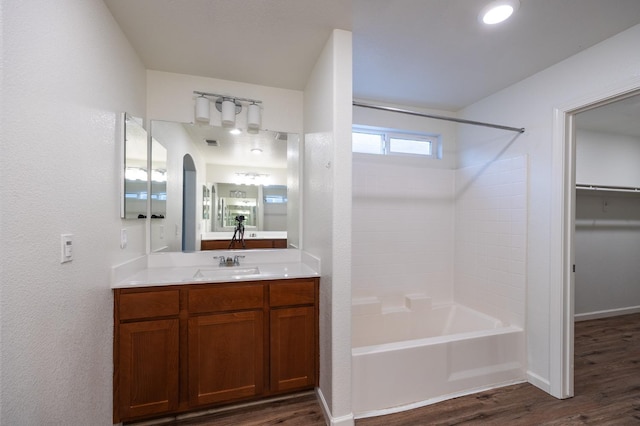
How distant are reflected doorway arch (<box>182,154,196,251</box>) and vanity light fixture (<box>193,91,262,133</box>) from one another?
1.43ft

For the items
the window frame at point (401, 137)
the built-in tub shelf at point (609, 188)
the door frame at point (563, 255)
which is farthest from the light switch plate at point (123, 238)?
the built-in tub shelf at point (609, 188)

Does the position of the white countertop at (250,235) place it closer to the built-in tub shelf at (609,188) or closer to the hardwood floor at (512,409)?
the hardwood floor at (512,409)

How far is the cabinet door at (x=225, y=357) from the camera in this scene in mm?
1712

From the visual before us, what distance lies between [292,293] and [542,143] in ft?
7.57

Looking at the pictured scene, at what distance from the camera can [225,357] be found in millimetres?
1760

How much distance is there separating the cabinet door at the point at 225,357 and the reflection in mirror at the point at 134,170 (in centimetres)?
88

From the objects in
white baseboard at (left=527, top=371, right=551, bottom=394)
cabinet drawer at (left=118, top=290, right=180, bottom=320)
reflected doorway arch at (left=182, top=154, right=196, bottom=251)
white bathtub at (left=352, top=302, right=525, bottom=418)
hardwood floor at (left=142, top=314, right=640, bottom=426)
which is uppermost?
reflected doorway arch at (left=182, top=154, right=196, bottom=251)

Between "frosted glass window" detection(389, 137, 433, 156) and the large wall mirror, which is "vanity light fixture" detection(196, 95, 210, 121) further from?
"frosted glass window" detection(389, 137, 433, 156)

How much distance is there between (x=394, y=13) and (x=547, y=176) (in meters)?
1.69

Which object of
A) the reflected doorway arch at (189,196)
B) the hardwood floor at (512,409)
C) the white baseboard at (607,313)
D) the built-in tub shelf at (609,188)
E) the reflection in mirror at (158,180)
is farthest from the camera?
the white baseboard at (607,313)

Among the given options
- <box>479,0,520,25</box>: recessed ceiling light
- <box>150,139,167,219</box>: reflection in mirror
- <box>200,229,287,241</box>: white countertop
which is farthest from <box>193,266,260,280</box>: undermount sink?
<box>479,0,520,25</box>: recessed ceiling light

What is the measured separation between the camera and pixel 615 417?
1.73m

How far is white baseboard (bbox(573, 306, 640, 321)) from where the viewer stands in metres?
3.43

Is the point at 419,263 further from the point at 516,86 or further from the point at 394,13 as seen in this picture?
the point at 394,13
